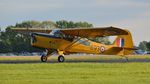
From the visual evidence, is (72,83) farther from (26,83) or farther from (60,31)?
(60,31)

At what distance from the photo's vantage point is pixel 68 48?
1880 inches

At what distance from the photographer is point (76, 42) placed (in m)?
48.4

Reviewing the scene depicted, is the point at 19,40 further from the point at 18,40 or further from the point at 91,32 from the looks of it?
the point at 91,32

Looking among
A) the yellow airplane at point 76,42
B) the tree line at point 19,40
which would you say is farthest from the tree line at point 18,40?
the yellow airplane at point 76,42

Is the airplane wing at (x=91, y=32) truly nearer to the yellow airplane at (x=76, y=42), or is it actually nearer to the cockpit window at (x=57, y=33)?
the yellow airplane at (x=76, y=42)

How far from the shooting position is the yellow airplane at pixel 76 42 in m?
46.2

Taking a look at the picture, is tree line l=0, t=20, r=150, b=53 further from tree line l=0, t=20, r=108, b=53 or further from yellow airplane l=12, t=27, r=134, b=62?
yellow airplane l=12, t=27, r=134, b=62

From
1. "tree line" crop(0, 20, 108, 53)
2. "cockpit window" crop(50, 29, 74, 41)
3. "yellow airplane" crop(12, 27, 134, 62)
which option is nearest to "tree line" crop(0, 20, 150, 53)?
"tree line" crop(0, 20, 108, 53)

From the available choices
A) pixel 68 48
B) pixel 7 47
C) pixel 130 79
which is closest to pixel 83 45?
pixel 68 48

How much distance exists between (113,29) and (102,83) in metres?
24.5

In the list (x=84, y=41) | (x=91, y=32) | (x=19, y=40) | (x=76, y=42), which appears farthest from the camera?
(x=19, y=40)

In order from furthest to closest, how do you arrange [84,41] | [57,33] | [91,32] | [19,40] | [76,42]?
[19,40] → [84,41] → [91,32] → [76,42] → [57,33]

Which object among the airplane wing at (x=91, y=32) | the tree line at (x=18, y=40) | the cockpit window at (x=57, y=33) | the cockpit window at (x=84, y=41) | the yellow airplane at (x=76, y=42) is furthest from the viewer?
the tree line at (x=18, y=40)

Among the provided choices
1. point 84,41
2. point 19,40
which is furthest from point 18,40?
point 84,41
